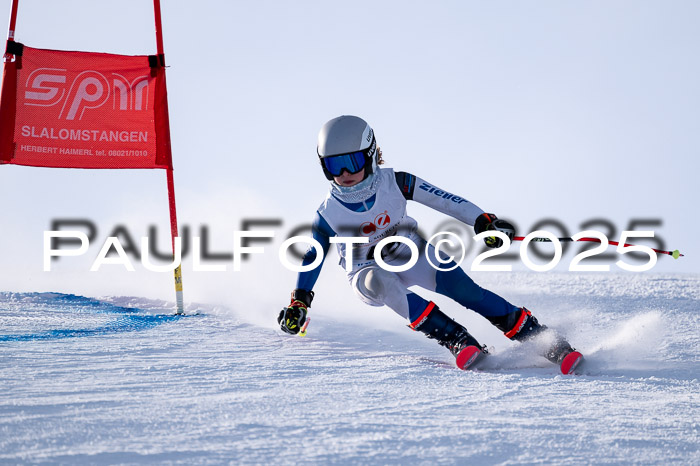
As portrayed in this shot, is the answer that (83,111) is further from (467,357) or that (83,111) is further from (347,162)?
(467,357)

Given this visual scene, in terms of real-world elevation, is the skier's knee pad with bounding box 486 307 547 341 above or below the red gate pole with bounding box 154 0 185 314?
below

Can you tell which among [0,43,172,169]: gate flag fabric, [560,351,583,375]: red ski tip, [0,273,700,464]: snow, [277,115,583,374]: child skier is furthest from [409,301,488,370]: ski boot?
[0,43,172,169]: gate flag fabric

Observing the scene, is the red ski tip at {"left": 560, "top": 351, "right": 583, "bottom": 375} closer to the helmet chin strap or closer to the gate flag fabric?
the helmet chin strap

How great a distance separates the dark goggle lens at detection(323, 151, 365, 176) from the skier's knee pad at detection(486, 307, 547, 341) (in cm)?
116

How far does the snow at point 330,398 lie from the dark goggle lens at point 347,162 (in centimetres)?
104

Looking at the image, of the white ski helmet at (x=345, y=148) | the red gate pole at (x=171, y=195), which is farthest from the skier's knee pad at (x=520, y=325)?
the red gate pole at (x=171, y=195)

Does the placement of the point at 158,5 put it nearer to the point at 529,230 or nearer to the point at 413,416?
the point at 529,230

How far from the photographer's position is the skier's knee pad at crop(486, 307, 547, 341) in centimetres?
372

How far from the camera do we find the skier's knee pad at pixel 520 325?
12.2 ft

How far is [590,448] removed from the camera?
74.9 inches

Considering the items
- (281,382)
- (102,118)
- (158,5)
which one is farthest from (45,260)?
(281,382)

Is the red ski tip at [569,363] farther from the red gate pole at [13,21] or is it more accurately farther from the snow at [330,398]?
the red gate pole at [13,21]

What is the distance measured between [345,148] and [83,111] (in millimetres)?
3560

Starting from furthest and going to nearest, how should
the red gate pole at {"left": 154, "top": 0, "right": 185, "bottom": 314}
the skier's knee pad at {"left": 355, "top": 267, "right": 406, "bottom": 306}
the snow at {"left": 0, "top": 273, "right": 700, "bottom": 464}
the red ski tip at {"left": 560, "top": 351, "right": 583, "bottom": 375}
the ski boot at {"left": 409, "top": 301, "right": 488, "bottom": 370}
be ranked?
the red gate pole at {"left": 154, "top": 0, "right": 185, "bottom": 314}
the skier's knee pad at {"left": 355, "top": 267, "right": 406, "bottom": 306}
the ski boot at {"left": 409, "top": 301, "right": 488, "bottom": 370}
the red ski tip at {"left": 560, "top": 351, "right": 583, "bottom": 375}
the snow at {"left": 0, "top": 273, "right": 700, "bottom": 464}
